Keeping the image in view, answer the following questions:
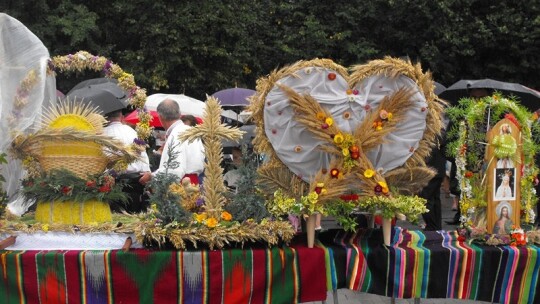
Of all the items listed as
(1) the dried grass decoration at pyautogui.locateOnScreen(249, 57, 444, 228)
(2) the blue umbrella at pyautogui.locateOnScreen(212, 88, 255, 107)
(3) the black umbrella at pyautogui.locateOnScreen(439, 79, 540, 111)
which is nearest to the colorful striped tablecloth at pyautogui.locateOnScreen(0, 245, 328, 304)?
(1) the dried grass decoration at pyautogui.locateOnScreen(249, 57, 444, 228)

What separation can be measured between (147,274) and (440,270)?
1742mm

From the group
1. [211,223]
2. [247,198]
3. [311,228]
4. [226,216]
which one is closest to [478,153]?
[311,228]

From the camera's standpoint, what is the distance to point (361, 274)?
443cm

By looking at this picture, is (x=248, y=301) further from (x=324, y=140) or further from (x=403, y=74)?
(x=403, y=74)

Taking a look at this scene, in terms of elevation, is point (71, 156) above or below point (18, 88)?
below

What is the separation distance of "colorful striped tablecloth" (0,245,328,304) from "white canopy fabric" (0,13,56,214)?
1.88ft

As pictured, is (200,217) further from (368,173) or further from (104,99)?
(104,99)

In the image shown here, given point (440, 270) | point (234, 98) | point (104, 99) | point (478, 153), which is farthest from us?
point (234, 98)

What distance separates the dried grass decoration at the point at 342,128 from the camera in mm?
4391

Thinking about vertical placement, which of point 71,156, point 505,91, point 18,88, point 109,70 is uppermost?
point 109,70

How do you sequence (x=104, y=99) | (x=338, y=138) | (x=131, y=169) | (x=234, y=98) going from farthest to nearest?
1. (x=234, y=98)
2. (x=104, y=99)
3. (x=131, y=169)
4. (x=338, y=138)

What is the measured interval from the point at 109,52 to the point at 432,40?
698 cm

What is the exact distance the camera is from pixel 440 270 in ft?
14.7

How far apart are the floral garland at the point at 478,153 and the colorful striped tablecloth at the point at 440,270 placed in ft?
0.94
